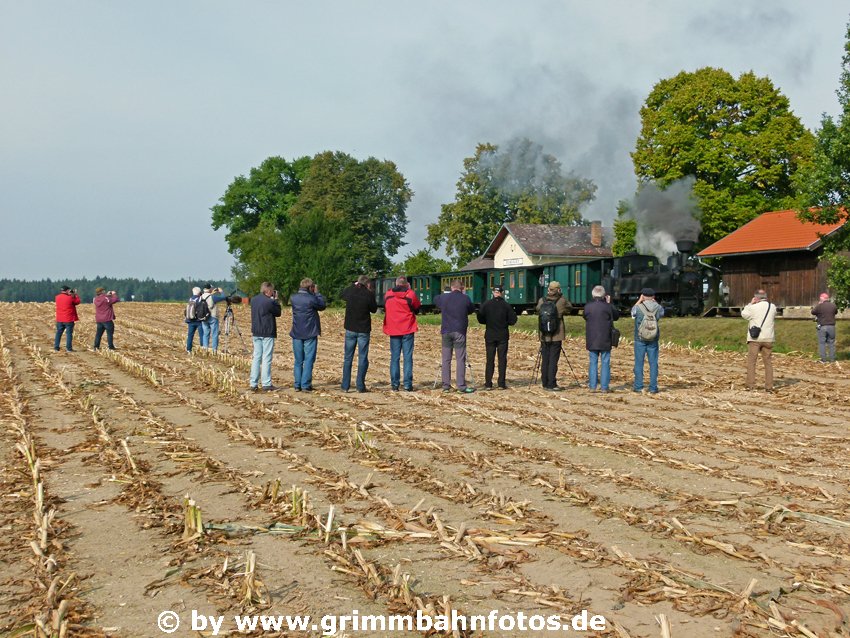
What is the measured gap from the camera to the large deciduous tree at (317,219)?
209ft

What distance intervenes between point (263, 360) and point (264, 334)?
0.46 metres

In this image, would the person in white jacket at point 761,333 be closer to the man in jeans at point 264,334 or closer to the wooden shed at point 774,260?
the man in jeans at point 264,334

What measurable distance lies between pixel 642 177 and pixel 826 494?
1612 inches

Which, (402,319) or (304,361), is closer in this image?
(402,319)

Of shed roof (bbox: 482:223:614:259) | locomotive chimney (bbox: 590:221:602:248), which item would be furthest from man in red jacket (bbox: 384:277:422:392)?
locomotive chimney (bbox: 590:221:602:248)

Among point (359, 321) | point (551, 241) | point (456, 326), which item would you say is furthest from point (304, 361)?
point (551, 241)

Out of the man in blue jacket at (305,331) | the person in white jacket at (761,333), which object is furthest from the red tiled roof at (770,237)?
the man in blue jacket at (305,331)

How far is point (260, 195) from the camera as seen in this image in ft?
278

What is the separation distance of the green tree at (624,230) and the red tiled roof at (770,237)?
21.0 ft

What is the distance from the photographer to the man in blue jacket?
1522 centimetres

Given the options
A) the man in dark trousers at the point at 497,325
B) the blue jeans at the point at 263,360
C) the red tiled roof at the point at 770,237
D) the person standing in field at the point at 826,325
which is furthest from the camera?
the red tiled roof at the point at 770,237

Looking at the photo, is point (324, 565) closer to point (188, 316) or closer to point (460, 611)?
point (460, 611)

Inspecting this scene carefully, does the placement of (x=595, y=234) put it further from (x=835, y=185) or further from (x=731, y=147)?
(x=835, y=185)

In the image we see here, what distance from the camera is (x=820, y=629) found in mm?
4547
